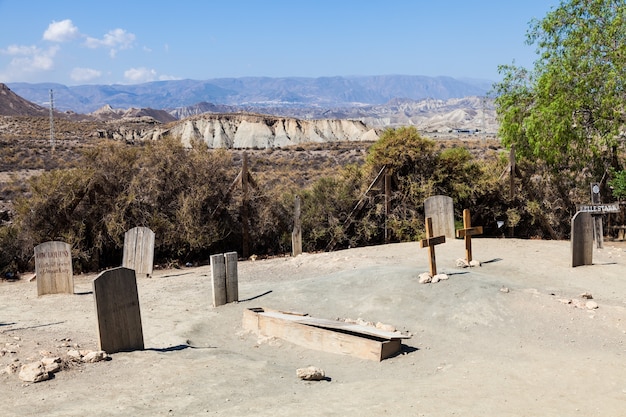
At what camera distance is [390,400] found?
20.3 feet

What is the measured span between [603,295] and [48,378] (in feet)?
30.3

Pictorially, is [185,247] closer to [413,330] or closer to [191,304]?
[191,304]

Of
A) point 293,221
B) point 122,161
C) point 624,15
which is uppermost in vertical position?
point 624,15

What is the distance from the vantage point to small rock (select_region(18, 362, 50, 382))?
6.54 meters

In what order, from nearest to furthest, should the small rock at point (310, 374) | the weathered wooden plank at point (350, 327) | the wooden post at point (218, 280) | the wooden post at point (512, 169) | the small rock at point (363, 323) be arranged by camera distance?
the small rock at point (310, 374) → the weathered wooden plank at point (350, 327) → the small rock at point (363, 323) → the wooden post at point (218, 280) → the wooden post at point (512, 169)

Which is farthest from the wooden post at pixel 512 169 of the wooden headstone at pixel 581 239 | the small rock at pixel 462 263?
the small rock at pixel 462 263

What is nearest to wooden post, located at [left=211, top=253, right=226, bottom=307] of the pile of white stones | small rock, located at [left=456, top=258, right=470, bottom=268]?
the pile of white stones

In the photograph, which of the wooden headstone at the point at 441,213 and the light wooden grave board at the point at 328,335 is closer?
the light wooden grave board at the point at 328,335

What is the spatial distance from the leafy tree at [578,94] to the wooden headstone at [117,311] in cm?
1401

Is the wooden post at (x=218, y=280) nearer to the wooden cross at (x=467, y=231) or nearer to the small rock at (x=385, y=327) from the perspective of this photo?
the small rock at (x=385, y=327)

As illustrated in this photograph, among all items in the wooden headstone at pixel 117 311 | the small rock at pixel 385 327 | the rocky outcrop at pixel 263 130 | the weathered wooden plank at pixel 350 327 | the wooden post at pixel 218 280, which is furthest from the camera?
the rocky outcrop at pixel 263 130

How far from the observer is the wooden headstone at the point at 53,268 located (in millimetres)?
12375

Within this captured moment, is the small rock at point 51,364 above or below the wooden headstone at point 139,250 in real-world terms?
below

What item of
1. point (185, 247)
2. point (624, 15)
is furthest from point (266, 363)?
point (624, 15)
